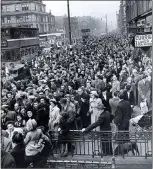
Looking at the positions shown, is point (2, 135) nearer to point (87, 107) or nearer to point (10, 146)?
point (10, 146)

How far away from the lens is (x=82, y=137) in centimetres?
600

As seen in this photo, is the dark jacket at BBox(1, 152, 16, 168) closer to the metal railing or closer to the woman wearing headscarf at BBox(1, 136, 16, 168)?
the woman wearing headscarf at BBox(1, 136, 16, 168)

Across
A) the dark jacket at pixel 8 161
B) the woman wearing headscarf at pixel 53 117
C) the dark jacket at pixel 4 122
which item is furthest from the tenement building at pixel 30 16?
the dark jacket at pixel 8 161

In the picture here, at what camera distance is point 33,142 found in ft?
16.2

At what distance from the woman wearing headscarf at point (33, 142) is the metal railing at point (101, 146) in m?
0.80

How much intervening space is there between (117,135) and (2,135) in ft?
7.68

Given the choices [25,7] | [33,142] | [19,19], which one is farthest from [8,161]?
[19,19]

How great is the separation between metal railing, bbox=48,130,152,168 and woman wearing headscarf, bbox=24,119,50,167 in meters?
0.80

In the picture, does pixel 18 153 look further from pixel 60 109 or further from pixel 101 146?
pixel 60 109

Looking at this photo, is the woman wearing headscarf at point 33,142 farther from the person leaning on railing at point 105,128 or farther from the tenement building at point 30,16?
the tenement building at point 30,16

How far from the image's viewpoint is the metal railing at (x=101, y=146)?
5.59m

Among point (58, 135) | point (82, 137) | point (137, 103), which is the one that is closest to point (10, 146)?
point (58, 135)

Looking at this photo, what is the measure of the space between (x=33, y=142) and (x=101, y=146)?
166 centimetres

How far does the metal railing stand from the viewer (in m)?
5.59
